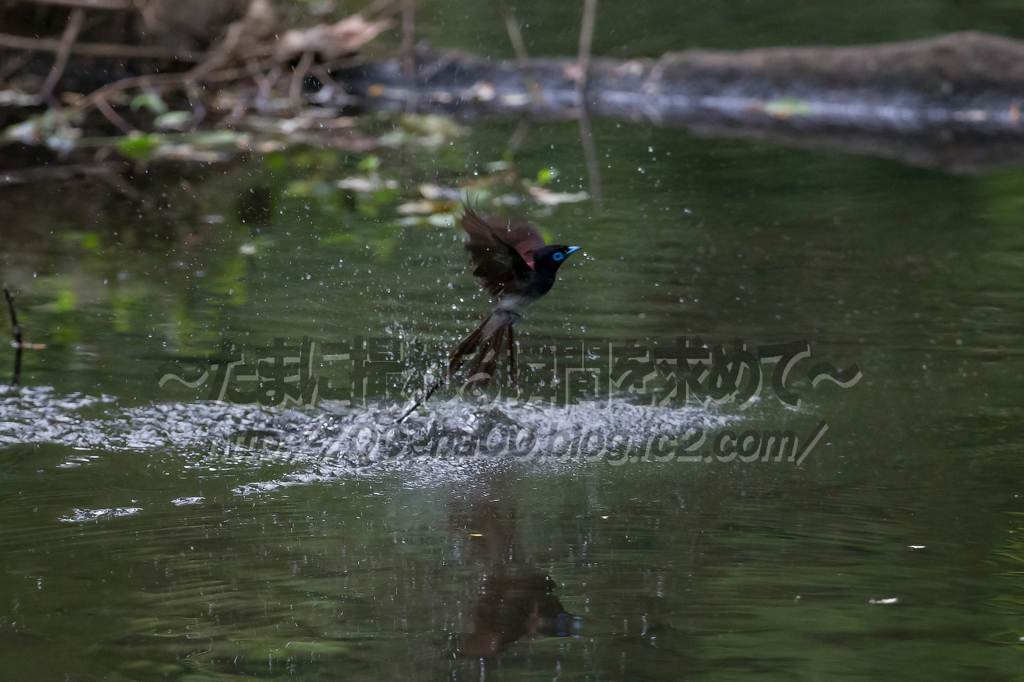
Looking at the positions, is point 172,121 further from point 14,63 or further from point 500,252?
point 500,252

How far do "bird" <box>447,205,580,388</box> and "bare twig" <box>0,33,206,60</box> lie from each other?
796 centimetres

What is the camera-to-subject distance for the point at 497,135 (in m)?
10.4

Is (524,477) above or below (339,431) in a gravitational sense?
below

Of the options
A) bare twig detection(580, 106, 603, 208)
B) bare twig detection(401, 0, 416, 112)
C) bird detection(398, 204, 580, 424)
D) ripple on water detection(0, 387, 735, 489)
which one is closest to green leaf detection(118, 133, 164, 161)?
bare twig detection(401, 0, 416, 112)

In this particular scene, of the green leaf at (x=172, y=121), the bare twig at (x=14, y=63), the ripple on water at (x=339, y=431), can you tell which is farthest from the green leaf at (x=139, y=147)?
the ripple on water at (x=339, y=431)

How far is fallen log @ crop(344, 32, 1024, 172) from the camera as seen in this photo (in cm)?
987

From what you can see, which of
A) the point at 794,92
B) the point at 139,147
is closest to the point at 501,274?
the point at 139,147

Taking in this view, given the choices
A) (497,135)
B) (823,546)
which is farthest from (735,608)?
(497,135)

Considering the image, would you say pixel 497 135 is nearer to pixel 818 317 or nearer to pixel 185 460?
pixel 818 317

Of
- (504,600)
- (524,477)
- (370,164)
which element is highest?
(370,164)

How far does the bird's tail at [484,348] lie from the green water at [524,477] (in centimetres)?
16

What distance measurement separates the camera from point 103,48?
35.0 feet

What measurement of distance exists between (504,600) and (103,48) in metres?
9.49

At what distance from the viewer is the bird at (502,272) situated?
3.48m
